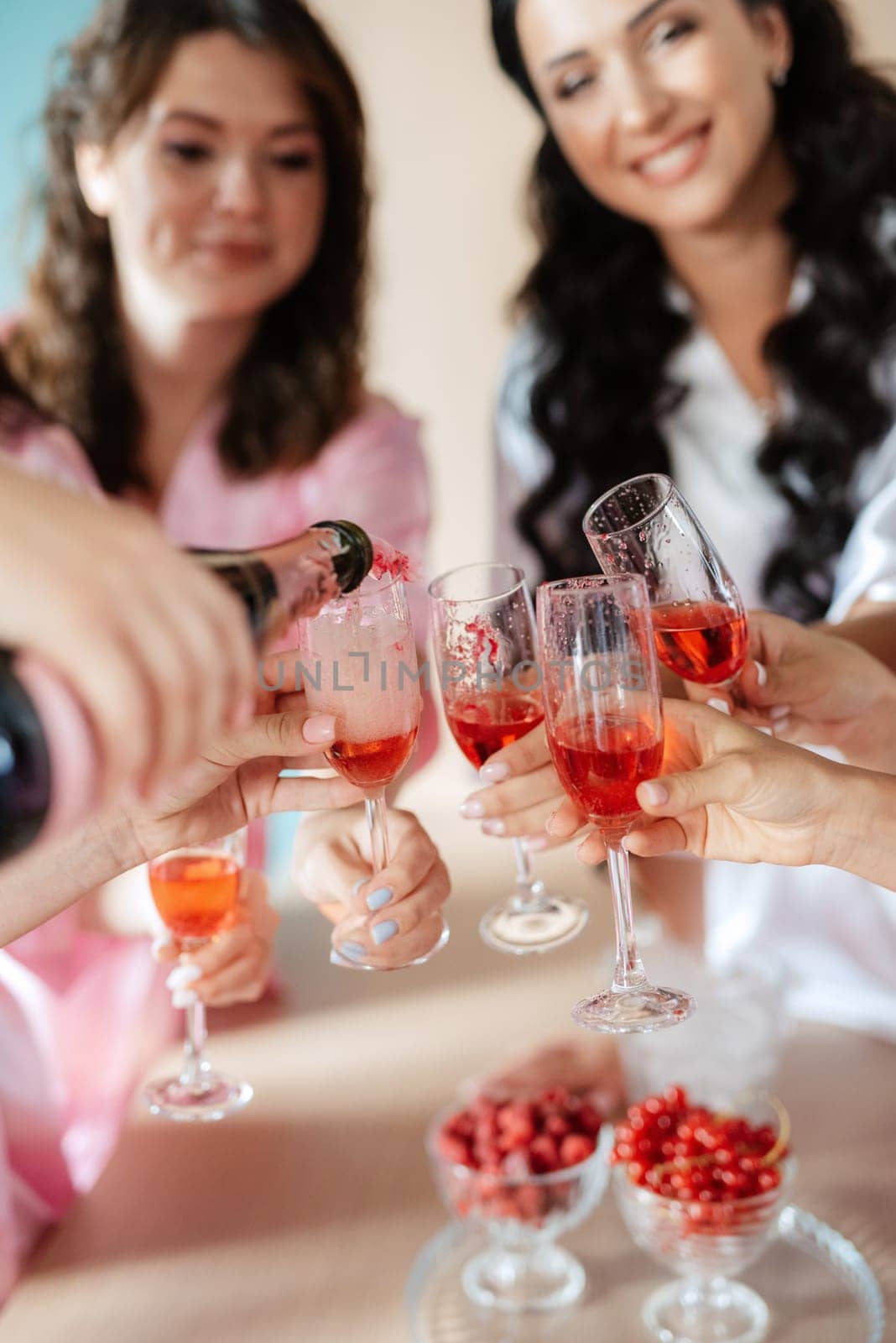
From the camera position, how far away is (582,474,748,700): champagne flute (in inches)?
46.4

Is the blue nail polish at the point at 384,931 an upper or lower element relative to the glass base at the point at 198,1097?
upper

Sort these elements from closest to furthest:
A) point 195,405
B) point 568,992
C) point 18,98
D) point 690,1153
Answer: point 690,1153
point 568,992
point 195,405
point 18,98

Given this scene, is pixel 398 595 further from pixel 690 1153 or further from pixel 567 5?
pixel 567 5

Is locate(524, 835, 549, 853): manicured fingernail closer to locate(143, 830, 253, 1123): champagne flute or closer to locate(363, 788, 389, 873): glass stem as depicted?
locate(363, 788, 389, 873): glass stem

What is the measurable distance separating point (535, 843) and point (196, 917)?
0.37m

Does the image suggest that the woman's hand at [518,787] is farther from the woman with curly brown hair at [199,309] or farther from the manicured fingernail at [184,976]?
the woman with curly brown hair at [199,309]

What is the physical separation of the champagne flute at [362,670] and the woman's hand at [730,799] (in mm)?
187

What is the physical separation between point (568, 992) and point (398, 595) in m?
1.11

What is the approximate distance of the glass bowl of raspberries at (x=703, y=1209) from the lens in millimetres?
1202

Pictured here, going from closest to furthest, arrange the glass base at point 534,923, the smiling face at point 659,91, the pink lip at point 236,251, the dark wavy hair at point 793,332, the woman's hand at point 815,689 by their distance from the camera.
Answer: the glass base at point 534,923 → the woman's hand at point 815,689 → the smiling face at point 659,91 → the pink lip at point 236,251 → the dark wavy hair at point 793,332

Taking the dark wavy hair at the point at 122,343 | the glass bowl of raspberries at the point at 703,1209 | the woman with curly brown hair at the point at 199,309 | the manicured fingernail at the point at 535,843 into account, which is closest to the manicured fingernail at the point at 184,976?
the manicured fingernail at the point at 535,843

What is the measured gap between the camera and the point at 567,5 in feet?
6.76

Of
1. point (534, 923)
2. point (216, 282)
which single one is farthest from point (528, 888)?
point (216, 282)

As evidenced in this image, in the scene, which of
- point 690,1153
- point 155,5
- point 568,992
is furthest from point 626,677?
point 155,5
